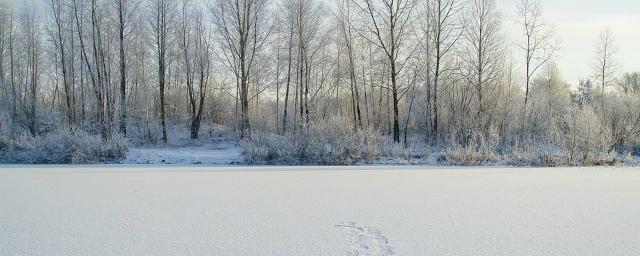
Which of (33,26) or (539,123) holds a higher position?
(33,26)

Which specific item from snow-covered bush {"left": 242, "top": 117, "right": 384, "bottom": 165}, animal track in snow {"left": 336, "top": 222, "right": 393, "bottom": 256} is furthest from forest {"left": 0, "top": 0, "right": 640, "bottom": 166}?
animal track in snow {"left": 336, "top": 222, "right": 393, "bottom": 256}

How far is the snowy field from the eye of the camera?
347 centimetres

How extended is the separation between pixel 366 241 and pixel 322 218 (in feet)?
3.24

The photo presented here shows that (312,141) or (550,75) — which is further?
(550,75)

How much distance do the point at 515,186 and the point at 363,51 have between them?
832 inches

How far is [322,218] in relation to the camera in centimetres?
458

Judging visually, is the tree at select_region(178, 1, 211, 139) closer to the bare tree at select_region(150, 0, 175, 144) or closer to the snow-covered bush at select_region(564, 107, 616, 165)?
the bare tree at select_region(150, 0, 175, 144)

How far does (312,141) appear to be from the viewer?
14.5m

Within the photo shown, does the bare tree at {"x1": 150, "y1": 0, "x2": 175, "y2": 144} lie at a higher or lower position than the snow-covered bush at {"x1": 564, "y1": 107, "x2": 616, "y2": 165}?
higher

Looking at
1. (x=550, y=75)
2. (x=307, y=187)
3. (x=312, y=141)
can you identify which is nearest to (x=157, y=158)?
(x=312, y=141)

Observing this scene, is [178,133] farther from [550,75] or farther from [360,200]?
[550,75]

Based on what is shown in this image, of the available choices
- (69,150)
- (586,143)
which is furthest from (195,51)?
(586,143)

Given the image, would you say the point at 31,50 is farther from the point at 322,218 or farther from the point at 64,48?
the point at 322,218

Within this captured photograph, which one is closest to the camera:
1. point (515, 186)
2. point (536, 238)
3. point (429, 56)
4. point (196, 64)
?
point (536, 238)
